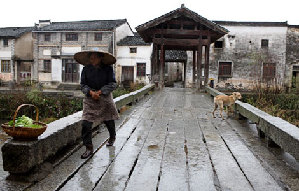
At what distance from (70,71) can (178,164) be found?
1007 inches

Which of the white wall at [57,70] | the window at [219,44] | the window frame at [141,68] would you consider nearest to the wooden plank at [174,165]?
the window at [219,44]

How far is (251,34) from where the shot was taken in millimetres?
23469

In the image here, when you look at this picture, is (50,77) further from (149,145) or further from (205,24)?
(149,145)

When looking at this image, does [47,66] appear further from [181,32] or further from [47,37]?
[181,32]

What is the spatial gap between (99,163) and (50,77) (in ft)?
86.5

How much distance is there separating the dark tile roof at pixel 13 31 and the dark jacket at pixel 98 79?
1106 inches

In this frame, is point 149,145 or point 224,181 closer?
point 224,181

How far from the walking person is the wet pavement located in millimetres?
428

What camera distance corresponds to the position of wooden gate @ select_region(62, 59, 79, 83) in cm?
2700

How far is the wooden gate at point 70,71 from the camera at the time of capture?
2700 cm

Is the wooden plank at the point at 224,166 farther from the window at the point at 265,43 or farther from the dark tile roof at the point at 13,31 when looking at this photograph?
the dark tile roof at the point at 13,31

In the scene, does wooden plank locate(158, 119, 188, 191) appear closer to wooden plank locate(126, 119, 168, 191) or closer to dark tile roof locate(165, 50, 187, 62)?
wooden plank locate(126, 119, 168, 191)

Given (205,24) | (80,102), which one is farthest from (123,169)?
(80,102)

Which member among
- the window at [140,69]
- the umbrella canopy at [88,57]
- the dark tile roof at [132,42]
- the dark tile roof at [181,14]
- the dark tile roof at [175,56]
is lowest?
the umbrella canopy at [88,57]
